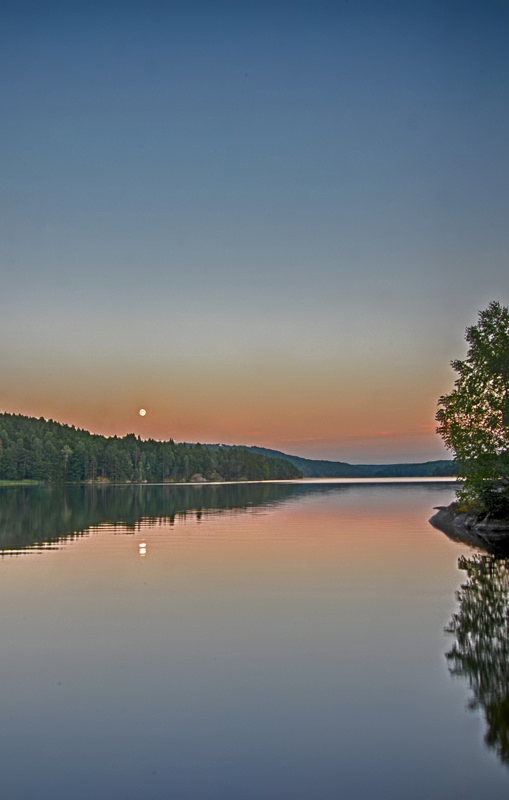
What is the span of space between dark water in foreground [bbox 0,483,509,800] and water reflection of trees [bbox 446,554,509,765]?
0.22 feet

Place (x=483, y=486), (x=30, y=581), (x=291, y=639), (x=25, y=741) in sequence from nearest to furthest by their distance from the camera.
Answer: (x=25, y=741)
(x=291, y=639)
(x=30, y=581)
(x=483, y=486)

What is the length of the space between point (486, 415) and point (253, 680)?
4139cm

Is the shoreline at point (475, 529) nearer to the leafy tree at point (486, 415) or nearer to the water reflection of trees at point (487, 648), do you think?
the leafy tree at point (486, 415)

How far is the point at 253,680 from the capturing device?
54.2ft

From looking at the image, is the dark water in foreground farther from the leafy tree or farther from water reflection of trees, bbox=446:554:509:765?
the leafy tree

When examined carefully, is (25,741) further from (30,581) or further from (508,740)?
(30,581)

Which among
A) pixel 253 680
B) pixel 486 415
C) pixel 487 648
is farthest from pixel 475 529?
pixel 253 680

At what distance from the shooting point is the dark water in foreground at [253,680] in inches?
457

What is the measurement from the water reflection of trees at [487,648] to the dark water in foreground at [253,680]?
0.22ft

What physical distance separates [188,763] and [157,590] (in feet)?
52.8

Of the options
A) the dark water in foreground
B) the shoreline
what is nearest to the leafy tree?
the shoreline

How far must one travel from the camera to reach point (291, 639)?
20.2 metres

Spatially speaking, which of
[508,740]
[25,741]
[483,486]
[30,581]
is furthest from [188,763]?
[483,486]

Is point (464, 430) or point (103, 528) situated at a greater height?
point (464, 430)
